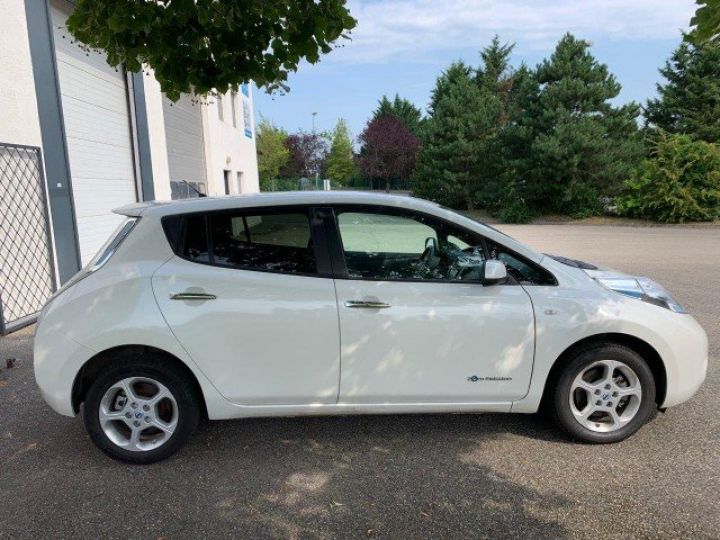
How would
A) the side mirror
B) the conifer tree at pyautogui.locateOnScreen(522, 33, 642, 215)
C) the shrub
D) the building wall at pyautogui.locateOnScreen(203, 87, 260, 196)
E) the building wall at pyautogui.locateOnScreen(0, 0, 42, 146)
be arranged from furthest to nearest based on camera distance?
the conifer tree at pyautogui.locateOnScreen(522, 33, 642, 215) < the shrub < the building wall at pyautogui.locateOnScreen(203, 87, 260, 196) < the building wall at pyautogui.locateOnScreen(0, 0, 42, 146) < the side mirror

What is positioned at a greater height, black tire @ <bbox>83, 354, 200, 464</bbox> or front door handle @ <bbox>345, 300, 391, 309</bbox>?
front door handle @ <bbox>345, 300, 391, 309</bbox>

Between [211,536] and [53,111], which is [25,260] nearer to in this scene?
[53,111]

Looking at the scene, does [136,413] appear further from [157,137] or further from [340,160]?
[340,160]

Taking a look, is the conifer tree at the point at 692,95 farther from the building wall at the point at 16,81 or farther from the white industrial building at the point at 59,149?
the building wall at the point at 16,81

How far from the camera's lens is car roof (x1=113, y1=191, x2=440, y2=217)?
342 cm

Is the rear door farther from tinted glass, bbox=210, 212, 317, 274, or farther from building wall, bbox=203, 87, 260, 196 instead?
building wall, bbox=203, 87, 260, 196

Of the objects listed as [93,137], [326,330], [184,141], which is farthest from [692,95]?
[326,330]

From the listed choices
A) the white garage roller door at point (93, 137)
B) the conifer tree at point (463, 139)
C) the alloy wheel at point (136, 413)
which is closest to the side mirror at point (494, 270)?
the alloy wheel at point (136, 413)

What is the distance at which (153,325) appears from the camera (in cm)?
321

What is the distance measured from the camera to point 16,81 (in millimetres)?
6559

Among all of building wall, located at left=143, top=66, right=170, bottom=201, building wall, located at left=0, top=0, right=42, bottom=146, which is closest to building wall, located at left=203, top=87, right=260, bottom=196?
building wall, located at left=143, top=66, right=170, bottom=201

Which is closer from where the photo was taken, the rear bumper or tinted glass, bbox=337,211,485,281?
the rear bumper

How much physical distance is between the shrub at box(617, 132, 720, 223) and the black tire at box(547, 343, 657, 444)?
19558 mm

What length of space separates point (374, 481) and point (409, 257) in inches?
57.4
